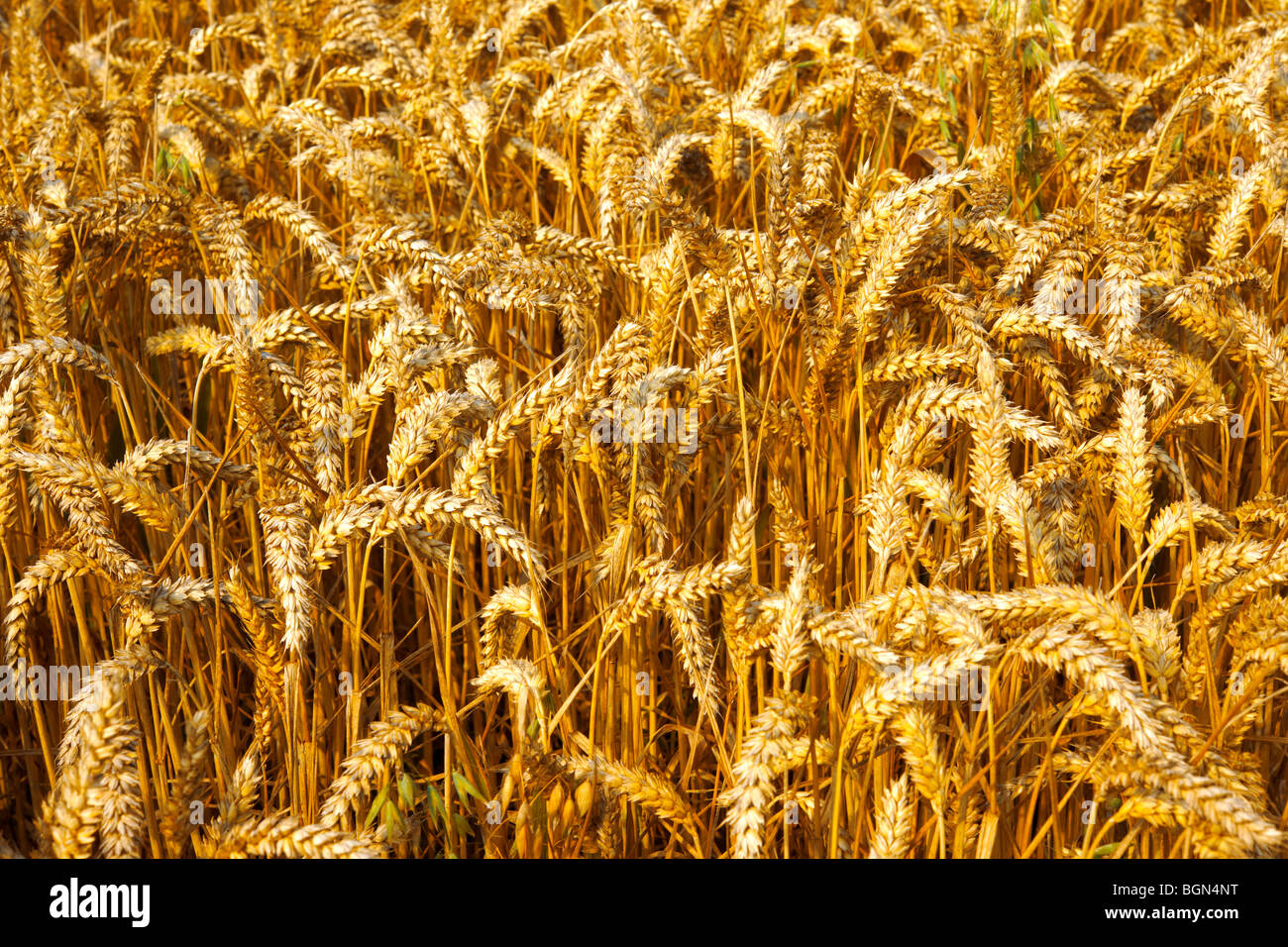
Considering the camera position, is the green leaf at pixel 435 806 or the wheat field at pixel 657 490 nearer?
the wheat field at pixel 657 490

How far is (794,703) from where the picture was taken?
1.13 metres

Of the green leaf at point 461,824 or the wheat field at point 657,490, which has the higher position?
the wheat field at point 657,490

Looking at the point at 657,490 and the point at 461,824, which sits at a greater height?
the point at 657,490

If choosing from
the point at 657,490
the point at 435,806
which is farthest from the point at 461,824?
the point at 657,490

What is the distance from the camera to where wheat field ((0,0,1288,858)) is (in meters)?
1.12

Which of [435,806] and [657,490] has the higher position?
[657,490]

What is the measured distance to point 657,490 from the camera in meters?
1.40

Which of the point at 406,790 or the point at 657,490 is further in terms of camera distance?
the point at 657,490

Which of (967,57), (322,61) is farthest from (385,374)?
(322,61)

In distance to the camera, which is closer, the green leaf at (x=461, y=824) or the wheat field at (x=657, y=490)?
the wheat field at (x=657, y=490)

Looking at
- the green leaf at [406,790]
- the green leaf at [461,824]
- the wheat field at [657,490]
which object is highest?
the wheat field at [657,490]

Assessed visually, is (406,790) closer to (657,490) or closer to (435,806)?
(435,806)

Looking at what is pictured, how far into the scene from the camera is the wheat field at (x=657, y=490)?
1.12 m

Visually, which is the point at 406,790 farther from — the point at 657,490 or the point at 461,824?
the point at 657,490
